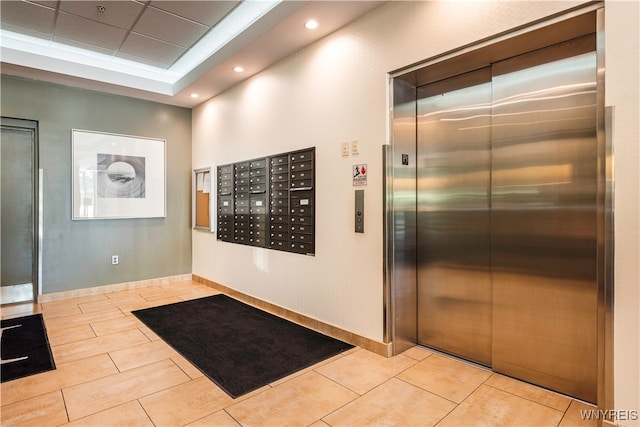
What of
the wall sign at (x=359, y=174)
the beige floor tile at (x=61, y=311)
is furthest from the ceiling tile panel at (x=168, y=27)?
the beige floor tile at (x=61, y=311)

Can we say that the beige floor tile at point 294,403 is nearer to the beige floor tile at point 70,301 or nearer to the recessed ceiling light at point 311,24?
the recessed ceiling light at point 311,24

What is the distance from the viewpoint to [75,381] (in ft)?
7.96

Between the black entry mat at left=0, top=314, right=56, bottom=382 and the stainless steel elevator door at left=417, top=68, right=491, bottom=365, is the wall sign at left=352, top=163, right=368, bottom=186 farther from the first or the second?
→ the black entry mat at left=0, top=314, right=56, bottom=382

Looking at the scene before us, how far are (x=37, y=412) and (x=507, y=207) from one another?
3.28 meters

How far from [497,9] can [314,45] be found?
1.74 meters

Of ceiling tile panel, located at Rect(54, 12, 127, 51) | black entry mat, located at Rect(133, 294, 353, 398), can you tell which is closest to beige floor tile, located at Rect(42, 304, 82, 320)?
black entry mat, located at Rect(133, 294, 353, 398)

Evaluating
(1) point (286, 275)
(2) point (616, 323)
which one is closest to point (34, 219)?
(1) point (286, 275)

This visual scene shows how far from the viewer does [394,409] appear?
2070 mm

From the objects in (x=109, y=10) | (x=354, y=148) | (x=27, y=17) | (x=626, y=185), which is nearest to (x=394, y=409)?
(x=626, y=185)

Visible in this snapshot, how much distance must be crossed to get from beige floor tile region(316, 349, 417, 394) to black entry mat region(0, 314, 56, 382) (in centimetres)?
215

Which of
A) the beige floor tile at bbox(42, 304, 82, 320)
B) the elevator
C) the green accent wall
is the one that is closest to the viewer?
the elevator

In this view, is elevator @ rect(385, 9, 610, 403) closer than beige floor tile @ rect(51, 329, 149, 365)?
Yes

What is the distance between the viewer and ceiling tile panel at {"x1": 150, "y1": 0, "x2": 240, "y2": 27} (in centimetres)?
321

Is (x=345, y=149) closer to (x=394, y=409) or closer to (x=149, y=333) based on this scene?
(x=394, y=409)
